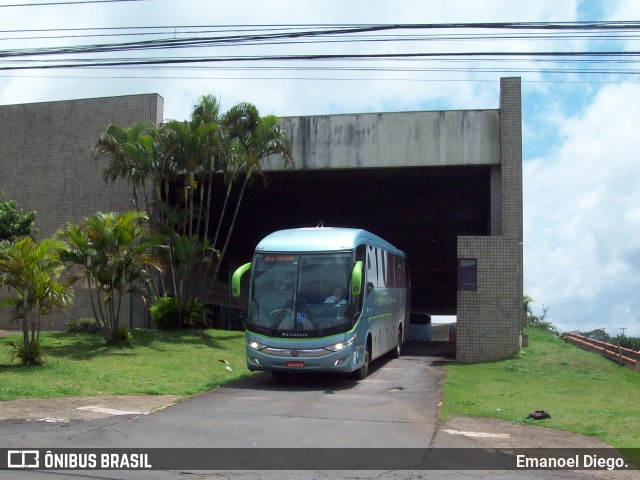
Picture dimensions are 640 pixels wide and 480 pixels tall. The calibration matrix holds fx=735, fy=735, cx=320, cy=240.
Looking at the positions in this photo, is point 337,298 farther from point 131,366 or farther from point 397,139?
point 397,139

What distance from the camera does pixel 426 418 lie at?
11805 millimetres

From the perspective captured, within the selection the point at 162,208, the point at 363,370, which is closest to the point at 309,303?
the point at 363,370

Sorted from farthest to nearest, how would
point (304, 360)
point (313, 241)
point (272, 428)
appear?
point (313, 241) < point (304, 360) < point (272, 428)

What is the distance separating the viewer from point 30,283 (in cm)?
1603

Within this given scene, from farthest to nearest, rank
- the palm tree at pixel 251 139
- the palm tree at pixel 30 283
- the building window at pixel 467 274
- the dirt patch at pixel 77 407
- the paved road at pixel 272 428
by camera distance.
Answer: the palm tree at pixel 251 139 → the building window at pixel 467 274 → the palm tree at pixel 30 283 → the dirt patch at pixel 77 407 → the paved road at pixel 272 428

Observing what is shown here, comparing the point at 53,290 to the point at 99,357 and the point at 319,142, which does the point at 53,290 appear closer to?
the point at 99,357

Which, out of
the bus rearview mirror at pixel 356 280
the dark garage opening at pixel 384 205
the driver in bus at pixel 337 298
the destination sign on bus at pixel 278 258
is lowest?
the driver in bus at pixel 337 298

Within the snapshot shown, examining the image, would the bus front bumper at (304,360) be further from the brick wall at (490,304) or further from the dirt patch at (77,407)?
the brick wall at (490,304)

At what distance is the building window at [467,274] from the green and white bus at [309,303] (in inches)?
205

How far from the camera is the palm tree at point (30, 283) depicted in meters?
15.9

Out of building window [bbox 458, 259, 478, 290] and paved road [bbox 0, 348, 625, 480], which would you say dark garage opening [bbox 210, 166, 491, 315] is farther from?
paved road [bbox 0, 348, 625, 480]

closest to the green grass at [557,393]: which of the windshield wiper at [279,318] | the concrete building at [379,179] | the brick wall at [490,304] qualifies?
the brick wall at [490,304]

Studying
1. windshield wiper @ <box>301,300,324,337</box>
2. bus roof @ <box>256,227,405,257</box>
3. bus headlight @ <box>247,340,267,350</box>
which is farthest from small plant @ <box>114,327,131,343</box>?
windshield wiper @ <box>301,300,324,337</box>

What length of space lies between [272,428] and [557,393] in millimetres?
6938
